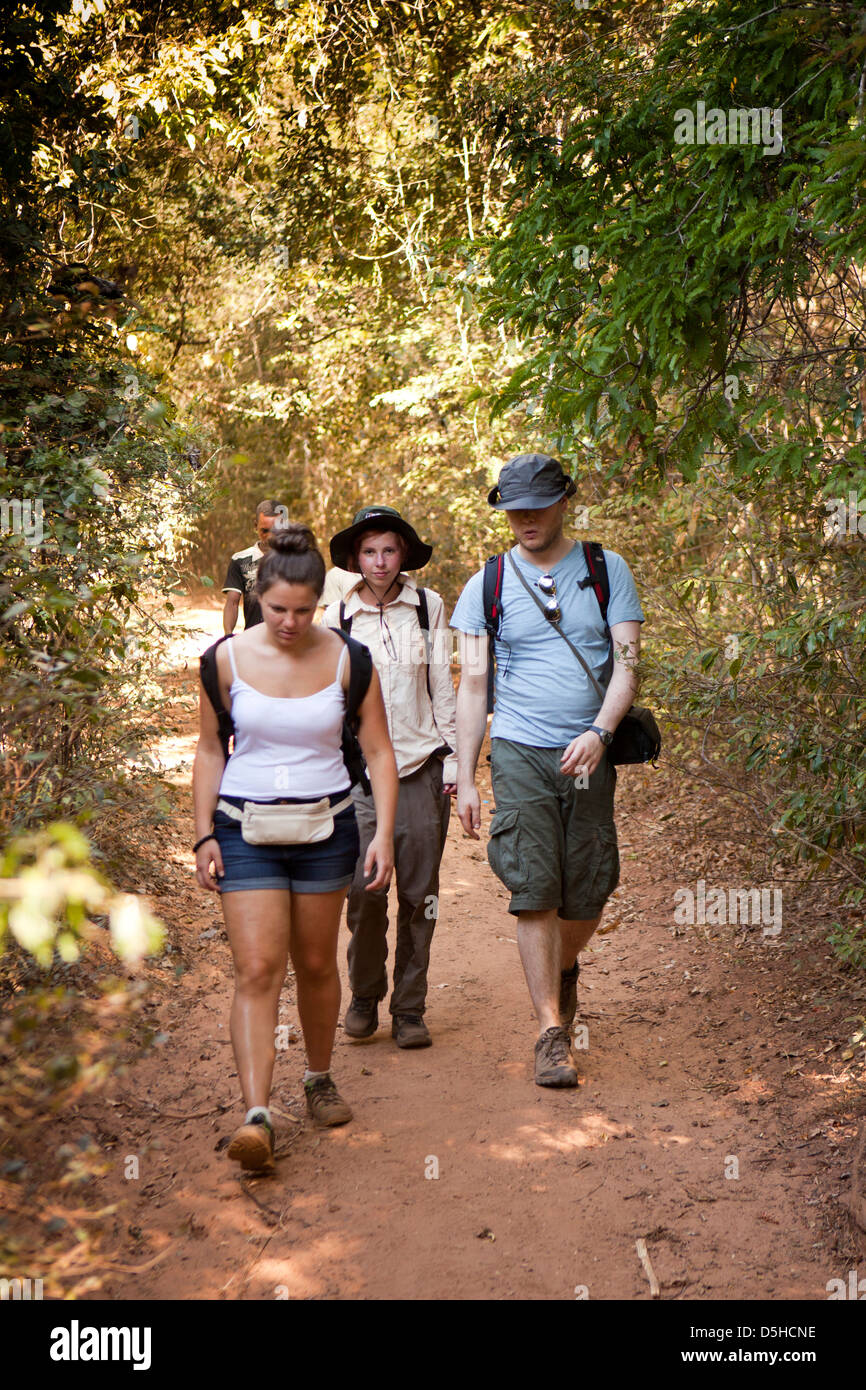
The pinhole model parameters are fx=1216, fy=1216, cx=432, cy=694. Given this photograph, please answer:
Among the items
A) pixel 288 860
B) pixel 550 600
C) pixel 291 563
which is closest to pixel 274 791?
pixel 288 860

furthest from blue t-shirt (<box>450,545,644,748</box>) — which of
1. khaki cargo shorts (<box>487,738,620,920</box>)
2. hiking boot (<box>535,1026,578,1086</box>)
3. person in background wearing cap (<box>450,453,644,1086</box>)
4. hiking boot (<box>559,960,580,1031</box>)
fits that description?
hiking boot (<box>535,1026,578,1086</box>)

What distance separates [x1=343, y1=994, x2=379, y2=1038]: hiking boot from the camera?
18.5ft

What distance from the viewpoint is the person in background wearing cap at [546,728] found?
4992mm

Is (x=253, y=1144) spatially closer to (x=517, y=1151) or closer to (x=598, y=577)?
(x=517, y=1151)

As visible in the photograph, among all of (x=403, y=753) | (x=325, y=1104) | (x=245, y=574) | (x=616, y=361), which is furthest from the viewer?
(x=245, y=574)

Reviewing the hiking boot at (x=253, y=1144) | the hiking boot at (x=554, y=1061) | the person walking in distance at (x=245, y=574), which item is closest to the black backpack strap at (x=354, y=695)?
the hiking boot at (x=253, y=1144)

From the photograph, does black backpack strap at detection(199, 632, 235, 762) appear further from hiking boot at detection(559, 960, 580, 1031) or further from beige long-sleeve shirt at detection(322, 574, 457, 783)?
hiking boot at detection(559, 960, 580, 1031)

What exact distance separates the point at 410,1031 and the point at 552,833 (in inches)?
48.4

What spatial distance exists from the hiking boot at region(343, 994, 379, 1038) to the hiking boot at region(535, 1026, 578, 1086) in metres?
0.98

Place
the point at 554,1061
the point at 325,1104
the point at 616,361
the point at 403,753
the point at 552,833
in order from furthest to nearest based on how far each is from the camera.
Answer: the point at 403,753 < the point at 616,361 < the point at 552,833 < the point at 554,1061 < the point at 325,1104

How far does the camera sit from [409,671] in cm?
551

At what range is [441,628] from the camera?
222 inches

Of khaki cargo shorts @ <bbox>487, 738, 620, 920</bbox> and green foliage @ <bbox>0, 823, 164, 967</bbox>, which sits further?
khaki cargo shorts @ <bbox>487, 738, 620, 920</bbox>

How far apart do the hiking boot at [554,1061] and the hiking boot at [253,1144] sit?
52.1 inches
